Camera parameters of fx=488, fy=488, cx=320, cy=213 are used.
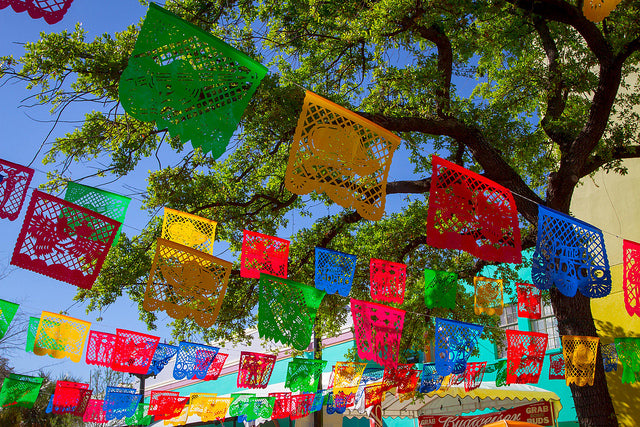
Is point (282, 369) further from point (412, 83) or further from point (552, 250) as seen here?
point (552, 250)

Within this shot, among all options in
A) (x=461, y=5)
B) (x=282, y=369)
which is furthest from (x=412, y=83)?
(x=282, y=369)

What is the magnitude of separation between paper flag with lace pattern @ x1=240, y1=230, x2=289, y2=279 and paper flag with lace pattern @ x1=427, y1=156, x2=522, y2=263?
3.99m

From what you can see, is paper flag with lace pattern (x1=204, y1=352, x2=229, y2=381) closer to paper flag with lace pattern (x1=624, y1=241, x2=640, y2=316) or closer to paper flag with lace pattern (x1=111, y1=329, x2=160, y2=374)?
paper flag with lace pattern (x1=111, y1=329, x2=160, y2=374)

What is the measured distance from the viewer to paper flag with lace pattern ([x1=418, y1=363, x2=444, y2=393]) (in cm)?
1118

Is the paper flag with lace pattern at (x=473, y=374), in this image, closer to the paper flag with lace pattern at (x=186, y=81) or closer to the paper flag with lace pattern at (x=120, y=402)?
the paper flag with lace pattern at (x=120, y=402)

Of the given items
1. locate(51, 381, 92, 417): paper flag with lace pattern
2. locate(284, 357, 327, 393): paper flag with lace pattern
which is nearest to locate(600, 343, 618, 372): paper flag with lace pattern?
locate(284, 357, 327, 393): paper flag with lace pattern

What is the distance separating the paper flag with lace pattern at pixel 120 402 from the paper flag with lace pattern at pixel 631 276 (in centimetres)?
1069

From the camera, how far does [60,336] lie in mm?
8961

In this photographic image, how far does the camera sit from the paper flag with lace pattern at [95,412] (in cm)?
1198

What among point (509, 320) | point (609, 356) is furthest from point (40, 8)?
point (509, 320)

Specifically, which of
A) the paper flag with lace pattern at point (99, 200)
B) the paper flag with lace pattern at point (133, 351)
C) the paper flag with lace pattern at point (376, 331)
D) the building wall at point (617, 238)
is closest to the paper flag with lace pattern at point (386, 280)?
the paper flag with lace pattern at point (376, 331)

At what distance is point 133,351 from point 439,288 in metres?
6.27

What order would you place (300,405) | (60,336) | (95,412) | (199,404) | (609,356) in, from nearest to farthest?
(60,336)
(609,356)
(300,405)
(95,412)
(199,404)

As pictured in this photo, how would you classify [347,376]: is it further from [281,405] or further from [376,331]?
[376,331]
